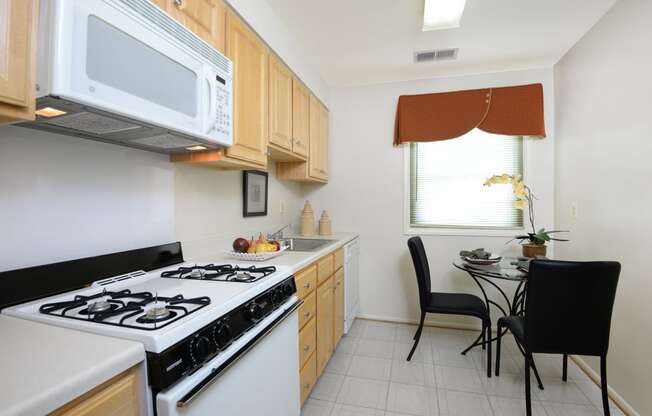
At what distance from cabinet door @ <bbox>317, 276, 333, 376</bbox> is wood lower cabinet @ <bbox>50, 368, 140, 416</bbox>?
4.32ft

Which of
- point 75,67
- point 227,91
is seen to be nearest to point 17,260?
point 75,67

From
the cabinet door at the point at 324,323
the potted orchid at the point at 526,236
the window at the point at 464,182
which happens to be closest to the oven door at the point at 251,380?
the cabinet door at the point at 324,323

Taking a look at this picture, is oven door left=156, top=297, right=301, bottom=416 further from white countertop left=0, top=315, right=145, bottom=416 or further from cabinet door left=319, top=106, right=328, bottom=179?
cabinet door left=319, top=106, right=328, bottom=179

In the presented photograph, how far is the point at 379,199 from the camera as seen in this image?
3.17 metres

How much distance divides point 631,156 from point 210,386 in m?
2.43

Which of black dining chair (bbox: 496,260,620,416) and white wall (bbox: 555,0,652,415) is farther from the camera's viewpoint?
white wall (bbox: 555,0,652,415)

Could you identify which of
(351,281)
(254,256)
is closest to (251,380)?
(254,256)

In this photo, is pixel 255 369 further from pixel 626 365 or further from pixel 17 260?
pixel 626 365

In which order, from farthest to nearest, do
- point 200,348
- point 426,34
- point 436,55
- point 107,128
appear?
point 436,55 < point 426,34 < point 107,128 < point 200,348

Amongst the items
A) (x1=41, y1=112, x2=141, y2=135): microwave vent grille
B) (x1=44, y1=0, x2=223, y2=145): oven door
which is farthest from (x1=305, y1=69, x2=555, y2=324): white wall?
(x1=41, y1=112, x2=141, y2=135): microwave vent grille

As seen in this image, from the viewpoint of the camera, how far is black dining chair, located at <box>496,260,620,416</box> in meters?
1.56

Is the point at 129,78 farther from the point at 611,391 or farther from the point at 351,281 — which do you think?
the point at 611,391

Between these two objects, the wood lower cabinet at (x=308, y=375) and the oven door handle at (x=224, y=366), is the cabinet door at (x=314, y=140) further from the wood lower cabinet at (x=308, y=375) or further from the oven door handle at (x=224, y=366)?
the oven door handle at (x=224, y=366)

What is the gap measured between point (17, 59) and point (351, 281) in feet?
8.31
